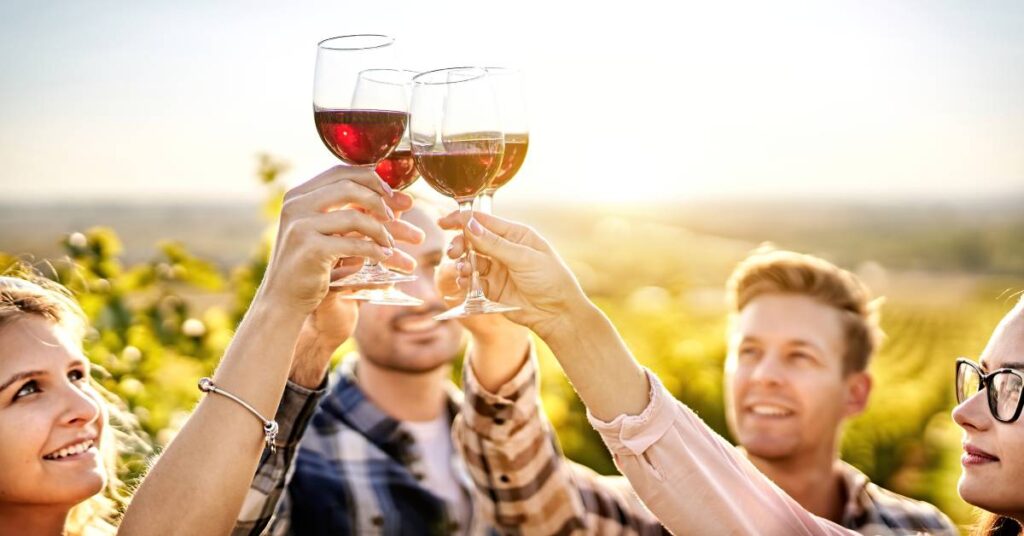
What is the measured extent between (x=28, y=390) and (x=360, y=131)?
3.03 feet

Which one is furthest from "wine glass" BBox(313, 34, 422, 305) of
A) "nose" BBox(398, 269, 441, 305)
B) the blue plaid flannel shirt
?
"nose" BBox(398, 269, 441, 305)

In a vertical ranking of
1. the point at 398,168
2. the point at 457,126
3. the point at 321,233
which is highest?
the point at 457,126

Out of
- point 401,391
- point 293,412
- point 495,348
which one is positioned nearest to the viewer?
point 293,412

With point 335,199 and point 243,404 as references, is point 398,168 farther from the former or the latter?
point 243,404

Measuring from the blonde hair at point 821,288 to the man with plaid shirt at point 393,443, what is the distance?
85 centimetres

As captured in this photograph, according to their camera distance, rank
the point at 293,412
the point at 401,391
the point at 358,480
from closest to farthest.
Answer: the point at 293,412 < the point at 358,480 < the point at 401,391

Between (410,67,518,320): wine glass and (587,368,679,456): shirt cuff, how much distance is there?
0.57 metres

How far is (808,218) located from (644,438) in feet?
62.7

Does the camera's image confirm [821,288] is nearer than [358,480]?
Yes

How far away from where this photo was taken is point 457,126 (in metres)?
2.06

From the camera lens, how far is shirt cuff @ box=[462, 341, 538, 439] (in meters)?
3.02

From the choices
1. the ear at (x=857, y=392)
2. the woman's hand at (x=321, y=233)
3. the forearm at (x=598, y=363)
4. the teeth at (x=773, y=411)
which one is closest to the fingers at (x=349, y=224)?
the woman's hand at (x=321, y=233)

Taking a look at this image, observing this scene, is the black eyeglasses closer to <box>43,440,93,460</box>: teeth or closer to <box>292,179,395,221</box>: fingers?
<box>292,179,395,221</box>: fingers

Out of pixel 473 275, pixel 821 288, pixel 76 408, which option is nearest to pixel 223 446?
pixel 76 408
